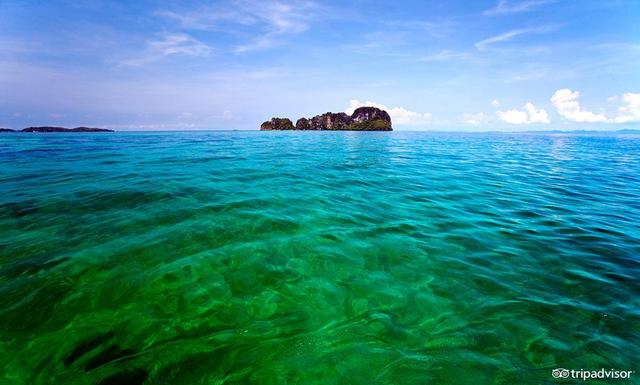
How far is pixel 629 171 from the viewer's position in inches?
739

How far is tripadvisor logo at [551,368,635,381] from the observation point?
3.29 m

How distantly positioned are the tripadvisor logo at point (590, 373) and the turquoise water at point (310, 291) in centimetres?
7

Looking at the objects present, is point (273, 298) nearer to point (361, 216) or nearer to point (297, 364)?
point (297, 364)

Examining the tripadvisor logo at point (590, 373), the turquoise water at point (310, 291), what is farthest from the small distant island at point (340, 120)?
the tripadvisor logo at point (590, 373)

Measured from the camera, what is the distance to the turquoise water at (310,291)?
131 inches

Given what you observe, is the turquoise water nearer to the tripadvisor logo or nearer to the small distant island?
the tripadvisor logo

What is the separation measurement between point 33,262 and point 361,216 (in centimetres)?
755

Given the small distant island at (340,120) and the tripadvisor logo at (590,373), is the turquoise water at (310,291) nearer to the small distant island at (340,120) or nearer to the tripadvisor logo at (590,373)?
the tripadvisor logo at (590,373)

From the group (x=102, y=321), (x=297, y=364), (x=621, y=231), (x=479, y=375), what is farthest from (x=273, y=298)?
(x=621, y=231)

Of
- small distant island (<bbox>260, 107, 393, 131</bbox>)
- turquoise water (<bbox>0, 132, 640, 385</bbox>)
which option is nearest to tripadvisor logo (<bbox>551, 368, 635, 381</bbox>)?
turquoise water (<bbox>0, 132, 640, 385</bbox>)

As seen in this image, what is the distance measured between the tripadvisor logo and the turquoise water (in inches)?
2.6

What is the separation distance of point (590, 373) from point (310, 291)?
3.78 meters

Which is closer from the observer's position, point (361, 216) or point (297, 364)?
point (297, 364)

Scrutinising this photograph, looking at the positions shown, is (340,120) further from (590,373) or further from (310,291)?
(590,373)
